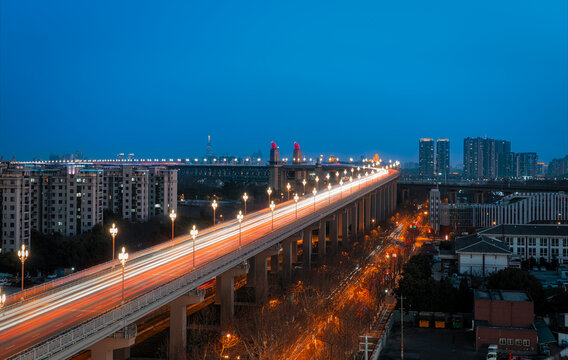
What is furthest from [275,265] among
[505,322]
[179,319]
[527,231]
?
[527,231]

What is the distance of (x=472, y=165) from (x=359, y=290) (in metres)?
142

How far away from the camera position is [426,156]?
176 meters

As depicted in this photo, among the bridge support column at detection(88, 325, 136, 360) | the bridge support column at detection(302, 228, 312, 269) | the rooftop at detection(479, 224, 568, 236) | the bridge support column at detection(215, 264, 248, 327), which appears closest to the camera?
the bridge support column at detection(88, 325, 136, 360)

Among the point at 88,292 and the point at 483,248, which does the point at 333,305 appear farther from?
the point at 483,248

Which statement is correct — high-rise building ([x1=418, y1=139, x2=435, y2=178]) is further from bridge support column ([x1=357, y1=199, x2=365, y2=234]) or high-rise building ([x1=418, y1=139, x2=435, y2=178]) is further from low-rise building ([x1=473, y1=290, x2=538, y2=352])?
low-rise building ([x1=473, y1=290, x2=538, y2=352])

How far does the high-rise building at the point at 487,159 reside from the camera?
156 meters

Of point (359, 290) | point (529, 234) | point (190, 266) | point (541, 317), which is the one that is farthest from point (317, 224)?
point (190, 266)

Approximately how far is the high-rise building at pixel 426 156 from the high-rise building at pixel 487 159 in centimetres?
1294

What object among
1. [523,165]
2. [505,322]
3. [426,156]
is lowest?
[505,322]

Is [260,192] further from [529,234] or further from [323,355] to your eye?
[323,355]

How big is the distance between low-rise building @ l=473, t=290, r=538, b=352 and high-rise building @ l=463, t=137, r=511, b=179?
461 feet

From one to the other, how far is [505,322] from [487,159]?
5632 inches

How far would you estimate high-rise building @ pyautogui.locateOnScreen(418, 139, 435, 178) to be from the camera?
174m

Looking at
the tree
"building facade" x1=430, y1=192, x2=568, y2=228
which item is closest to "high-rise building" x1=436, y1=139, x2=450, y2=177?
"building facade" x1=430, y1=192, x2=568, y2=228
